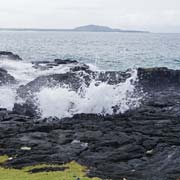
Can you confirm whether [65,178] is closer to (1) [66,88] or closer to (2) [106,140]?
(2) [106,140]

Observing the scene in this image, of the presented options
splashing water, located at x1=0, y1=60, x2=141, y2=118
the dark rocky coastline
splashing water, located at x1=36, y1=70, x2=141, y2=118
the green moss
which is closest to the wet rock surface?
the dark rocky coastline

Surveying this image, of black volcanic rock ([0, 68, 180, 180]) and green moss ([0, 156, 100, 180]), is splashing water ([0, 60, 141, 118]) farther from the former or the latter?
green moss ([0, 156, 100, 180])

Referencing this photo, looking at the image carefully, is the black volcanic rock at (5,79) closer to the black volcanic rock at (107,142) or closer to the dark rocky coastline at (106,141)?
the black volcanic rock at (107,142)

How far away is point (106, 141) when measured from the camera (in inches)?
1209

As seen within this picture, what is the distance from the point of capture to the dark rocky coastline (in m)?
25.9

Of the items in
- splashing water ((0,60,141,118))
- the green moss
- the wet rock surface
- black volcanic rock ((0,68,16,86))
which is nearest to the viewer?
the green moss

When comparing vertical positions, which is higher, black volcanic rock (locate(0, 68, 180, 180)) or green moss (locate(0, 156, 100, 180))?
black volcanic rock (locate(0, 68, 180, 180))

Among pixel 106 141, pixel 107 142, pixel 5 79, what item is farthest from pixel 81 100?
pixel 5 79

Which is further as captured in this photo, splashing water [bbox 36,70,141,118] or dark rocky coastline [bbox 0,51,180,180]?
splashing water [bbox 36,70,141,118]

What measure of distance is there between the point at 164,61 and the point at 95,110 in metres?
73.8

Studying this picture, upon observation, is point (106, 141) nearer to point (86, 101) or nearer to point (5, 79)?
point (86, 101)

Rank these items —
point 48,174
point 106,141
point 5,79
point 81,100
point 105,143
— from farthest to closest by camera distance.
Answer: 1. point 5,79
2. point 81,100
3. point 106,141
4. point 105,143
5. point 48,174

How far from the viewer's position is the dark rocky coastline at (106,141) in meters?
25.9

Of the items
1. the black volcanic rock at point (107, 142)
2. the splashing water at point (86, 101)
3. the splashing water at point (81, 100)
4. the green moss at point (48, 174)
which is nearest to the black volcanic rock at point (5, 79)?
the splashing water at point (81, 100)
